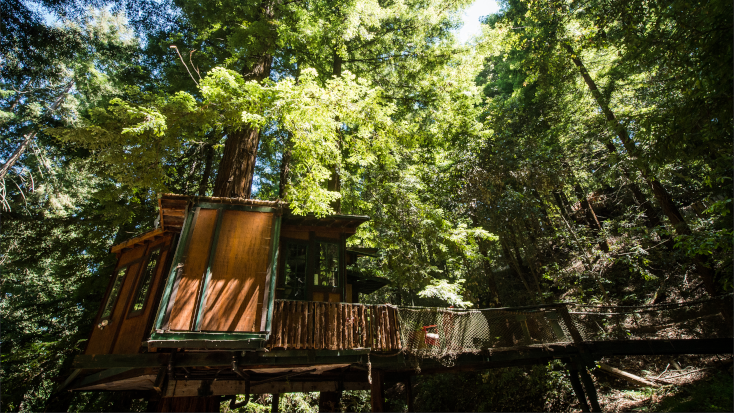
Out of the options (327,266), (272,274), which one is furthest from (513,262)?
(272,274)

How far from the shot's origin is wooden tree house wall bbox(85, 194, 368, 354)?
6324 mm

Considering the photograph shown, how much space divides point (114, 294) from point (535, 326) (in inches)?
470

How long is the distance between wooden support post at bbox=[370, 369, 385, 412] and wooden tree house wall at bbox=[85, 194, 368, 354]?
2.28m

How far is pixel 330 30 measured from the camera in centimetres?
1062

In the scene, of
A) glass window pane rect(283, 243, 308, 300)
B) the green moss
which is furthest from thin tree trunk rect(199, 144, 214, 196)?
the green moss

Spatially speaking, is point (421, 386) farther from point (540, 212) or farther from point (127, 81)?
point (127, 81)

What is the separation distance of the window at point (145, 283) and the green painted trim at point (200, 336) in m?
2.68

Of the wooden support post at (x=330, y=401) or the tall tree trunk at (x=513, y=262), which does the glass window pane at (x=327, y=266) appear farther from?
the tall tree trunk at (x=513, y=262)

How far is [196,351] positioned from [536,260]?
14.2 meters

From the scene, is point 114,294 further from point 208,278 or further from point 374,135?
point 374,135

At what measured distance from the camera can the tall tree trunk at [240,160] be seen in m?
8.66

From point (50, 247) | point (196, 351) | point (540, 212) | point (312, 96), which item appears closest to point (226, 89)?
point (312, 96)

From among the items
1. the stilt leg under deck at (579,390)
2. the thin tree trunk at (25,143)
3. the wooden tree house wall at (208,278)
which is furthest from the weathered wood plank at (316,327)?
the thin tree trunk at (25,143)

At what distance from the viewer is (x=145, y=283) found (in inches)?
338
